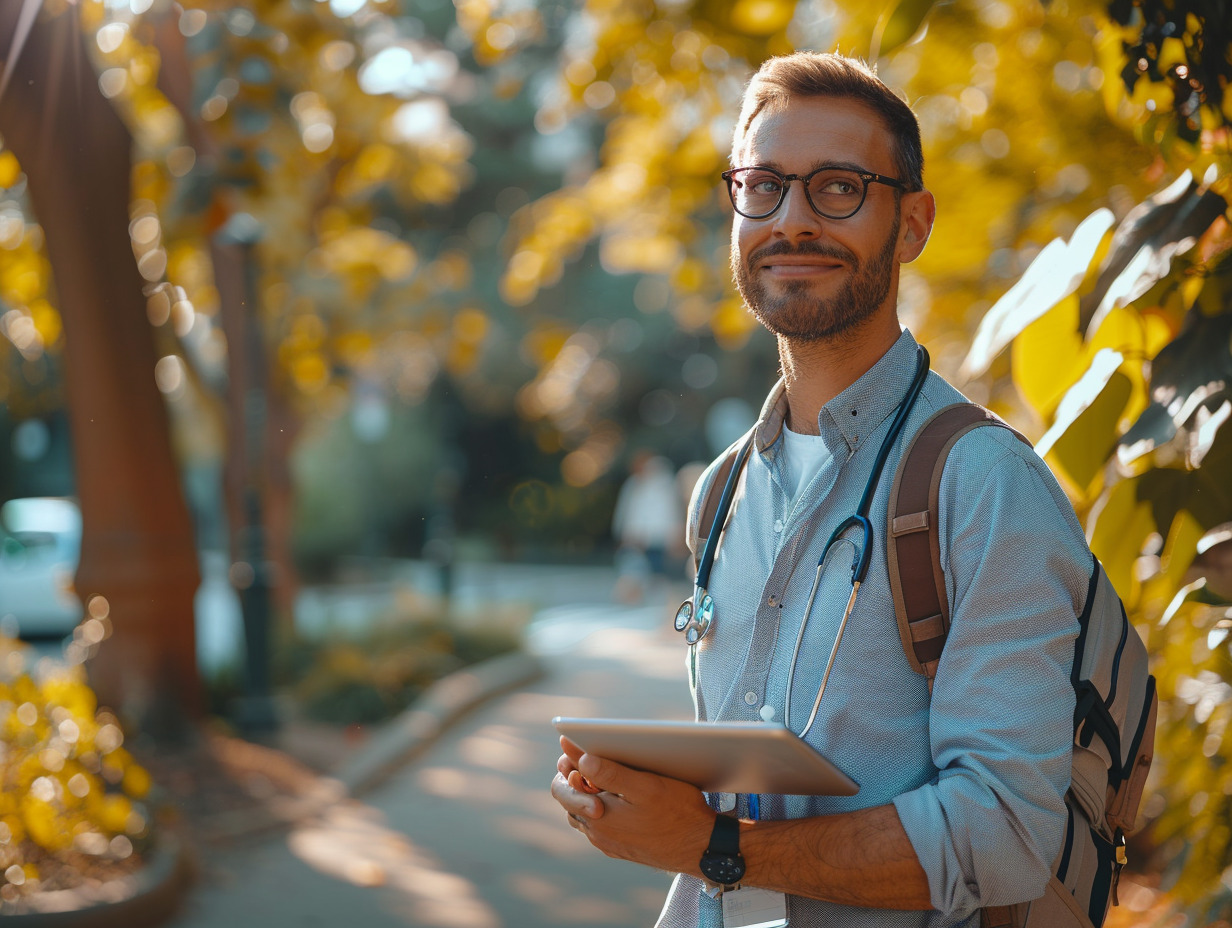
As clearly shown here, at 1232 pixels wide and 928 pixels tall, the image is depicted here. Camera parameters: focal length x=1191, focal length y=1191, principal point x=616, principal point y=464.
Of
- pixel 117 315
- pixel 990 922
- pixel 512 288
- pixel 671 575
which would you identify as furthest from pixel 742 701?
pixel 671 575

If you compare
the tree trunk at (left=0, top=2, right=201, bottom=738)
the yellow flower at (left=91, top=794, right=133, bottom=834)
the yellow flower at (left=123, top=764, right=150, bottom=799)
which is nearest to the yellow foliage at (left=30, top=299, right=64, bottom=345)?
the tree trunk at (left=0, top=2, right=201, bottom=738)

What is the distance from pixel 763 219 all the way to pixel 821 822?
85 centimetres

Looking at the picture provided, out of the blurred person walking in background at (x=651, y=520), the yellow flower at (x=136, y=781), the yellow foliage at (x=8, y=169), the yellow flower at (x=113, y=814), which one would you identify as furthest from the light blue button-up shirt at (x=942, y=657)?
the blurred person walking in background at (x=651, y=520)

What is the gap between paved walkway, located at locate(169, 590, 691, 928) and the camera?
540cm

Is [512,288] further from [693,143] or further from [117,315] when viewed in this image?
[117,315]

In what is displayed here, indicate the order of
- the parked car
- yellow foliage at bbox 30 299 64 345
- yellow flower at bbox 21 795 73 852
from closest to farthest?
1. yellow flower at bbox 21 795 73 852
2. yellow foliage at bbox 30 299 64 345
3. the parked car

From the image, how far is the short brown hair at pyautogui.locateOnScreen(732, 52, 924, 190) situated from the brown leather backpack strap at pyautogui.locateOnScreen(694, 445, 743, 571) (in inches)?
21.7

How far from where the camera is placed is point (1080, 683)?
1487mm

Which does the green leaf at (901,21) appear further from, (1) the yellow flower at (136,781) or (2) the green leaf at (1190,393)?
(1) the yellow flower at (136,781)

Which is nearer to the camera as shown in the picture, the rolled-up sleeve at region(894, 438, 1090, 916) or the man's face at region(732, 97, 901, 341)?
the rolled-up sleeve at region(894, 438, 1090, 916)

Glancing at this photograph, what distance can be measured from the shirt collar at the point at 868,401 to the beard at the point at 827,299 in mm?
76

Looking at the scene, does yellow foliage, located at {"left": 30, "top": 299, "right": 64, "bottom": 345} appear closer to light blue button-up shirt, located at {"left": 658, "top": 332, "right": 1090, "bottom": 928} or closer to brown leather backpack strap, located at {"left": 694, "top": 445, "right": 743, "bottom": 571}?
brown leather backpack strap, located at {"left": 694, "top": 445, "right": 743, "bottom": 571}

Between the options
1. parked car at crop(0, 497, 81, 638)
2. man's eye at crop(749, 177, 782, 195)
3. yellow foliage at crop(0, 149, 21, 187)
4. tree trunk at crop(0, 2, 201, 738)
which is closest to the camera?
man's eye at crop(749, 177, 782, 195)

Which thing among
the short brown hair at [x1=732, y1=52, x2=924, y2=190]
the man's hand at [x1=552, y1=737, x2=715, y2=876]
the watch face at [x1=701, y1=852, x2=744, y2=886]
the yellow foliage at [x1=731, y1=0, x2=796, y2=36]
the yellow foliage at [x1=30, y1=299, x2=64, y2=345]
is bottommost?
the watch face at [x1=701, y1=852, x2=744, y2=886]
